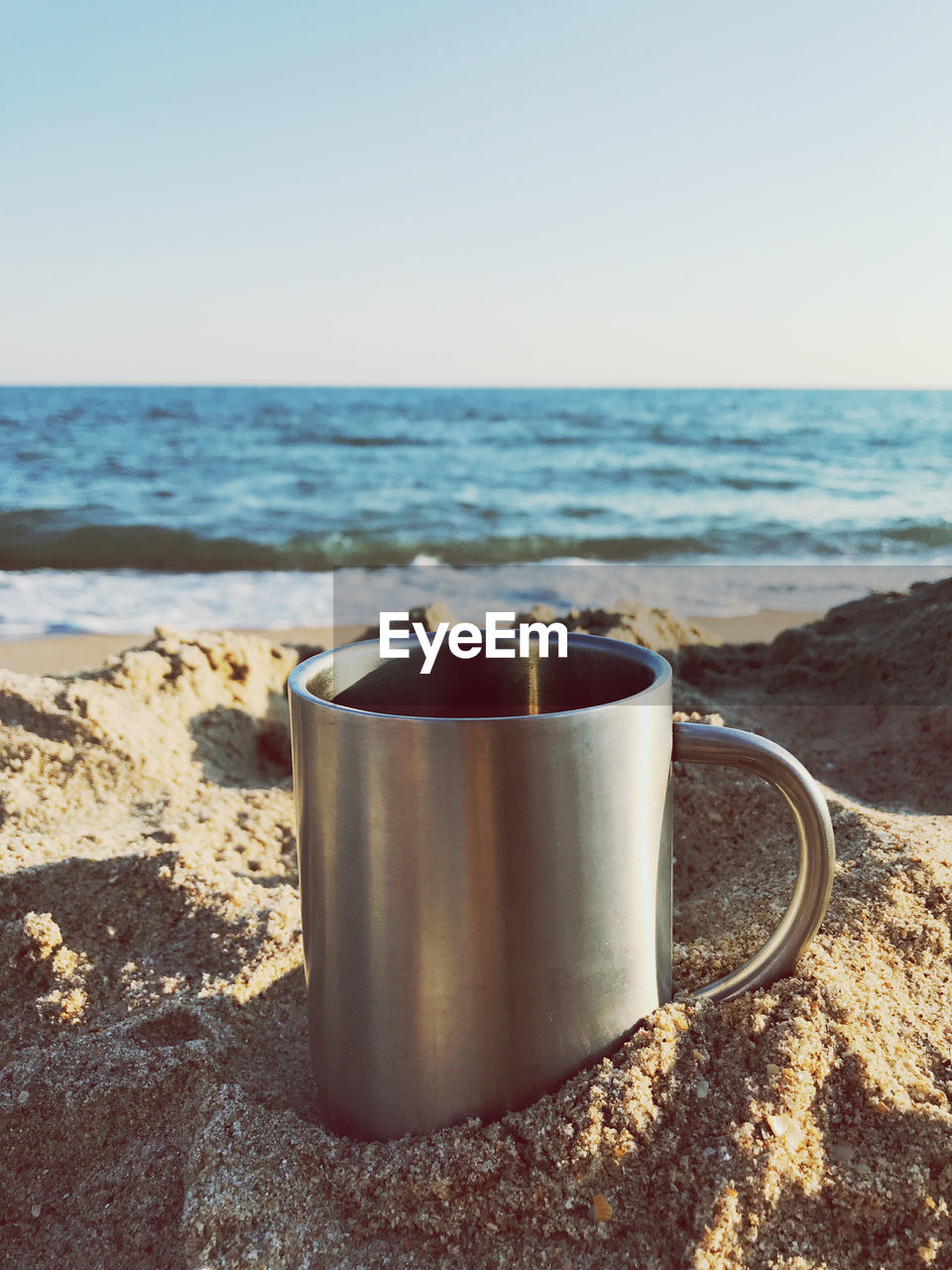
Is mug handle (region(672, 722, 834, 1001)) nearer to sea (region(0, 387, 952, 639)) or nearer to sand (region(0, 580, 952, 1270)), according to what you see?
sand (region(0, 580, 952, 1270))

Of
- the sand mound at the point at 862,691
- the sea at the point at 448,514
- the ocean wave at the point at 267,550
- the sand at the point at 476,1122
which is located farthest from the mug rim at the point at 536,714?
the ocean wave at the point at 267,550

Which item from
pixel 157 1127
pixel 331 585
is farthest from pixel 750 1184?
pixel 331 585

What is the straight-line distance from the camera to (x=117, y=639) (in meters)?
5.64

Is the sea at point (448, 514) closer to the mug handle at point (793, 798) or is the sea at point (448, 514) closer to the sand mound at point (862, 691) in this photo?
the sand mound at point (862, 691)

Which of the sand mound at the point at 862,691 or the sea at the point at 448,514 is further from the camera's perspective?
the sea at the point at 448,514

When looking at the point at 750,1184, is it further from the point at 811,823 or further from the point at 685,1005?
the point at 811,823

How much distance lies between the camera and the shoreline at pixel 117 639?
4.73 metres

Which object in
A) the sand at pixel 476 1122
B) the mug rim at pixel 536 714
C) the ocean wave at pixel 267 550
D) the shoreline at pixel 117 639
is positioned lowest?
the ocean wave at pixel 267 550

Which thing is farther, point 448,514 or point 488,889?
point 448,514

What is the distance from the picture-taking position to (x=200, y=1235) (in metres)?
1.07

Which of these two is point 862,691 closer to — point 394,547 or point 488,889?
A: point 488,889

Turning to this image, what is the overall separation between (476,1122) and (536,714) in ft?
1.49

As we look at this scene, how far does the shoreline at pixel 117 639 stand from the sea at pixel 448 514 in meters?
0.42

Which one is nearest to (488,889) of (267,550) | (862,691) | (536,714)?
(536,714)
